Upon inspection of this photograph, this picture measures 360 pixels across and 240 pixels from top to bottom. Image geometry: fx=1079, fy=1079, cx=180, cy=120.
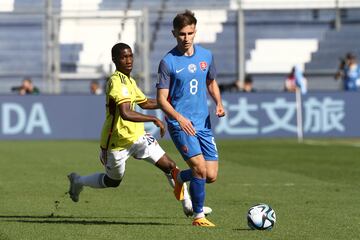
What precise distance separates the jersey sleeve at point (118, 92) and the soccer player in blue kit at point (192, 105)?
611 millimetres

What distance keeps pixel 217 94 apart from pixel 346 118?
67.4 ft

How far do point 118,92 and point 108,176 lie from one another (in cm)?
110

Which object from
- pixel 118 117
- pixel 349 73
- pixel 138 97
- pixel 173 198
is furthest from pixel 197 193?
pixel 349 73

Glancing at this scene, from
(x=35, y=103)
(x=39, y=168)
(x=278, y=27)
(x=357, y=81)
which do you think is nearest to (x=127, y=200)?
(x=39, y=168)

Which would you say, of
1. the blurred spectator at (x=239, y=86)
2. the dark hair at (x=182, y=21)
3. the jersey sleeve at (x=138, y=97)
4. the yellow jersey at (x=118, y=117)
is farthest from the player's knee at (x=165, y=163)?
the blurred spectator at (x=239, y=86)

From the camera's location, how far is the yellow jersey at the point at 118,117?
422 inches

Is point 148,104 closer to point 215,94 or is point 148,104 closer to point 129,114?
point 129,114

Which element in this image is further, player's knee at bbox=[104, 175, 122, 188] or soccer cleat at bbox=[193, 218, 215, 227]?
player's knee at bbox=[104, 175, 122, 188]

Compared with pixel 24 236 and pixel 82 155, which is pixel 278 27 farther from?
pixel 24 236

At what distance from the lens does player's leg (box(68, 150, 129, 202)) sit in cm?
1102

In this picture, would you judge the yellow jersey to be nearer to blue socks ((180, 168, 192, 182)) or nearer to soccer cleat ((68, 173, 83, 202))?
blue socks ((180, 168, 192, 182))

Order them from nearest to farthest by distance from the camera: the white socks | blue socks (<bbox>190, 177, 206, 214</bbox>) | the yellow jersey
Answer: blue socks (<bbox>190, 177, 206, 214</bbox>)
the yellow jersey
the white socks

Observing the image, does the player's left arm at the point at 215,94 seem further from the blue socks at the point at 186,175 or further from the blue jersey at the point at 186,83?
the blue socks at the point at 186,175

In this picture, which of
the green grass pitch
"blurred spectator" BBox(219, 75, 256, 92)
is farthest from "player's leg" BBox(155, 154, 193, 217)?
"blurred spectator" BBox(219, 75, 256, 92)
